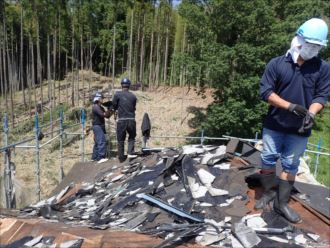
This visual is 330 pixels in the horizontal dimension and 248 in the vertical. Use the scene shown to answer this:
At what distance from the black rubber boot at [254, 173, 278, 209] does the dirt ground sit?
701 centimetres

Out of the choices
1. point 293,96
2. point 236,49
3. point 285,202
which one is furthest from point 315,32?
point 236,49

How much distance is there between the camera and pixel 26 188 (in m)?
9.69

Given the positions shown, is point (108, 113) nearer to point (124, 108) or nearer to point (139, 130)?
point (124, 108)

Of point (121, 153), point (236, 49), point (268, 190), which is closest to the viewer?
point (268, 190)

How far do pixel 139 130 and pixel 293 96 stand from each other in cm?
1309

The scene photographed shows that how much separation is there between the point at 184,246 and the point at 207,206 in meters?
0.82

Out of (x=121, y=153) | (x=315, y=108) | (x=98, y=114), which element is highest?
(x=315, y=108)

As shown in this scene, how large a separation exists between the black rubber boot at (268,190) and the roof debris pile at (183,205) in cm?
13

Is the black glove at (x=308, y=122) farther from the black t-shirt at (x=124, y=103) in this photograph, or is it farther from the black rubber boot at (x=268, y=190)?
the black t-shirt at (x=124, y=103)

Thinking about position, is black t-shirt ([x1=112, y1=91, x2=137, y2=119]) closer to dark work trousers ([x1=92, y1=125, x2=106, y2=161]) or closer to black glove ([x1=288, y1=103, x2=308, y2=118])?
dark work trousers ([x1=92, y1=125, x2=106, y2=161])

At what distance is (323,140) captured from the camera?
16312 millimetres

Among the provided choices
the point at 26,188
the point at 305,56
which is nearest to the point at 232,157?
the point at 305,56

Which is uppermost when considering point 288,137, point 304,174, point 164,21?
point 164,21

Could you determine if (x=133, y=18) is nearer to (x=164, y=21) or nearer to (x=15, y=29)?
(x=164, y=21)
